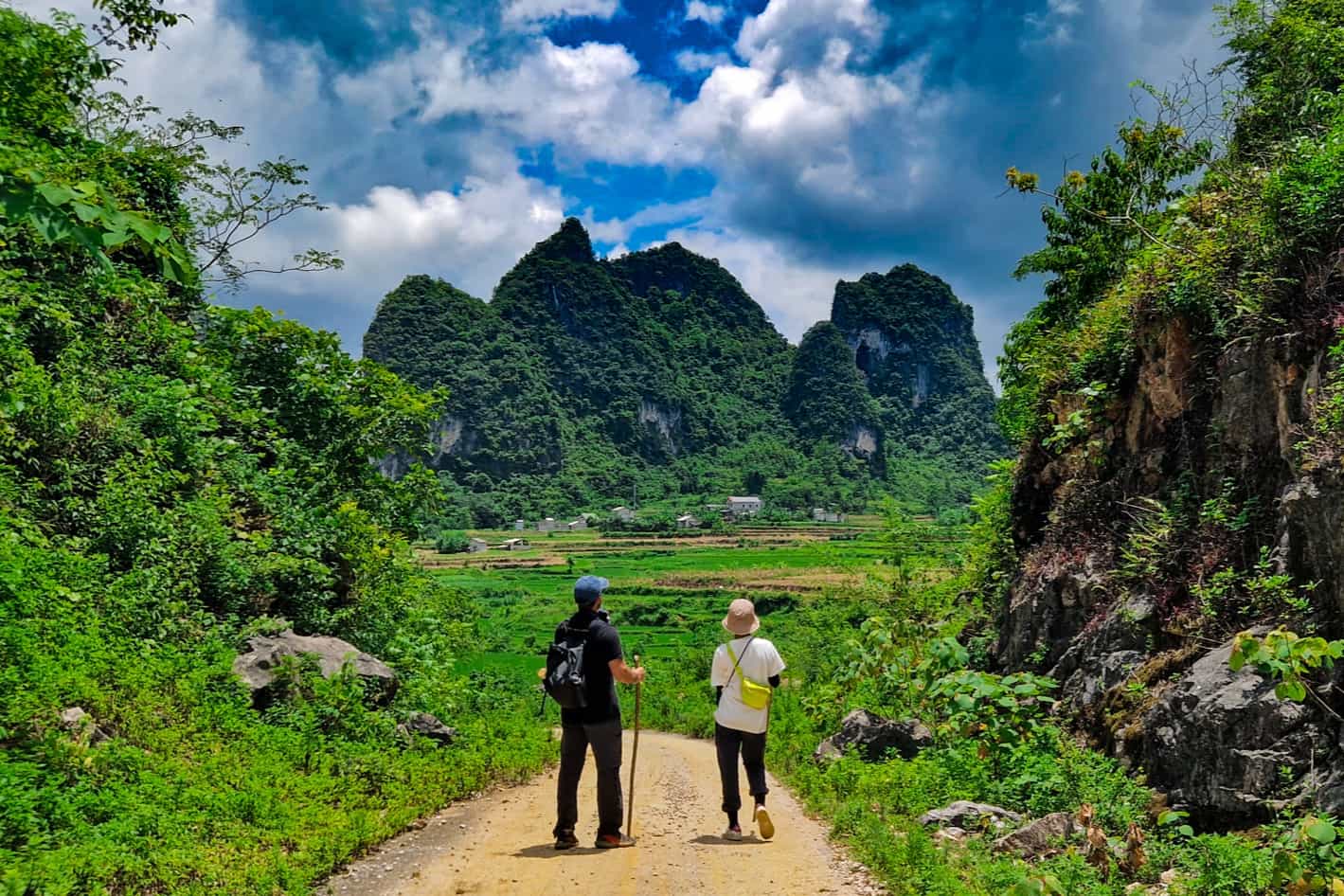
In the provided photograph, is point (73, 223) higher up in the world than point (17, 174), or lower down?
lower down

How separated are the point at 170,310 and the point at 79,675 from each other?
7.36 metres

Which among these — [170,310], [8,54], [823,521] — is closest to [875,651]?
[170,310]

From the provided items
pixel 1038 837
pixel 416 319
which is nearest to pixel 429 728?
pixel 1038 837

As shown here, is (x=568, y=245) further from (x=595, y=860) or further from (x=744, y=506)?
(x=595, y=860)

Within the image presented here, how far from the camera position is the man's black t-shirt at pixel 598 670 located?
551cm

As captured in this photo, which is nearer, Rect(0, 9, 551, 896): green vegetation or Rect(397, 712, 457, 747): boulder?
Rect(0, 9, 551, 896): green vegetation

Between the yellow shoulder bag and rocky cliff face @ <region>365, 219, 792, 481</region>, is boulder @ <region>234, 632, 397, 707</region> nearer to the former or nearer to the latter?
the yellow shoulder bag

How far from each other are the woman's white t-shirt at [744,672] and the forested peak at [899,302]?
149739mm

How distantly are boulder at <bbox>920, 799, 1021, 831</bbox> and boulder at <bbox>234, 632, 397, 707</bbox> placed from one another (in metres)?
5.37

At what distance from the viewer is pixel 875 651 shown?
1212cm

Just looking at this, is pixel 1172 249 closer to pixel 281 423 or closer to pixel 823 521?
pixel 281 423

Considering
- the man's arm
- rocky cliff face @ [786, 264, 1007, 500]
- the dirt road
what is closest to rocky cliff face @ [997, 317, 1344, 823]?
the dirt road

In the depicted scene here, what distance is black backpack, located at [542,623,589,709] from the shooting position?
546 centimetres

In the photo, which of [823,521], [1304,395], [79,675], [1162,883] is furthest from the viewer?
[823,521]
